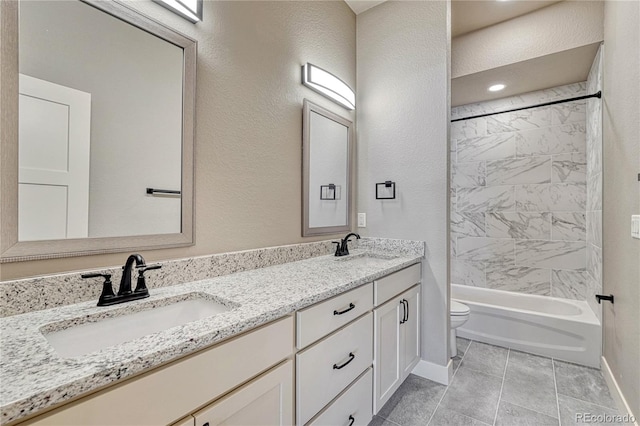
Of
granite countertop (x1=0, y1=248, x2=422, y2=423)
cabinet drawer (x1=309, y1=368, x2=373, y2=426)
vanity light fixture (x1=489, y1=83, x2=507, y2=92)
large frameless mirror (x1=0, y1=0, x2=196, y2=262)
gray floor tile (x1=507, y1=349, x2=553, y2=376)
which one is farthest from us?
vanity light fixture (x1=489, y1=83, x2=507, y2=92)

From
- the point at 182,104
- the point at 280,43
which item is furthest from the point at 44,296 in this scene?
the point at 280,43

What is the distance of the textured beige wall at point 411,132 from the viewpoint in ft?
6.51

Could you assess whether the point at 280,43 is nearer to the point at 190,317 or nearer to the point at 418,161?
the point at 418,161

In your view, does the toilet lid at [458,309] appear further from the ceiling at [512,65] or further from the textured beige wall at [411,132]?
the ceiling at [512,65]

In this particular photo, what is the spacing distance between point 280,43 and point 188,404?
5.99ft

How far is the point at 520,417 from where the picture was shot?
1.62 meters

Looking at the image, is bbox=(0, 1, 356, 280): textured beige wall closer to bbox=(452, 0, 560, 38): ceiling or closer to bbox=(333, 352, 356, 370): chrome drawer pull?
bbox=(333, 352, 356, 370): chrome drawer pull

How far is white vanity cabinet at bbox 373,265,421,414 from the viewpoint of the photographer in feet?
4.99

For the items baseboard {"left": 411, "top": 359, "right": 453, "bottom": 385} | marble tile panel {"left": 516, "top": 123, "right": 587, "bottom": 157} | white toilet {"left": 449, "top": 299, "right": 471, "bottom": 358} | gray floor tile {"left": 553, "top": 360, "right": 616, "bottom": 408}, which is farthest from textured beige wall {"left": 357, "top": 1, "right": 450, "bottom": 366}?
marble tile panel {"left": 516, "top": 123, "right": 587, "bottom": 157}

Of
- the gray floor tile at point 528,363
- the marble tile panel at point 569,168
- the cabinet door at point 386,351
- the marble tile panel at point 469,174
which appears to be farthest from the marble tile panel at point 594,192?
the cabinet door at point 386,351

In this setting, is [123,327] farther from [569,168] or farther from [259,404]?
[569,168]

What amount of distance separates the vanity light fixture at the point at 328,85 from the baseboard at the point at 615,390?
247 cm

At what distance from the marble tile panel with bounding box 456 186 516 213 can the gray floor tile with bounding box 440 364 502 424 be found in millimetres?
1804

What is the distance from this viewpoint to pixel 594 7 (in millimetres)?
2123
